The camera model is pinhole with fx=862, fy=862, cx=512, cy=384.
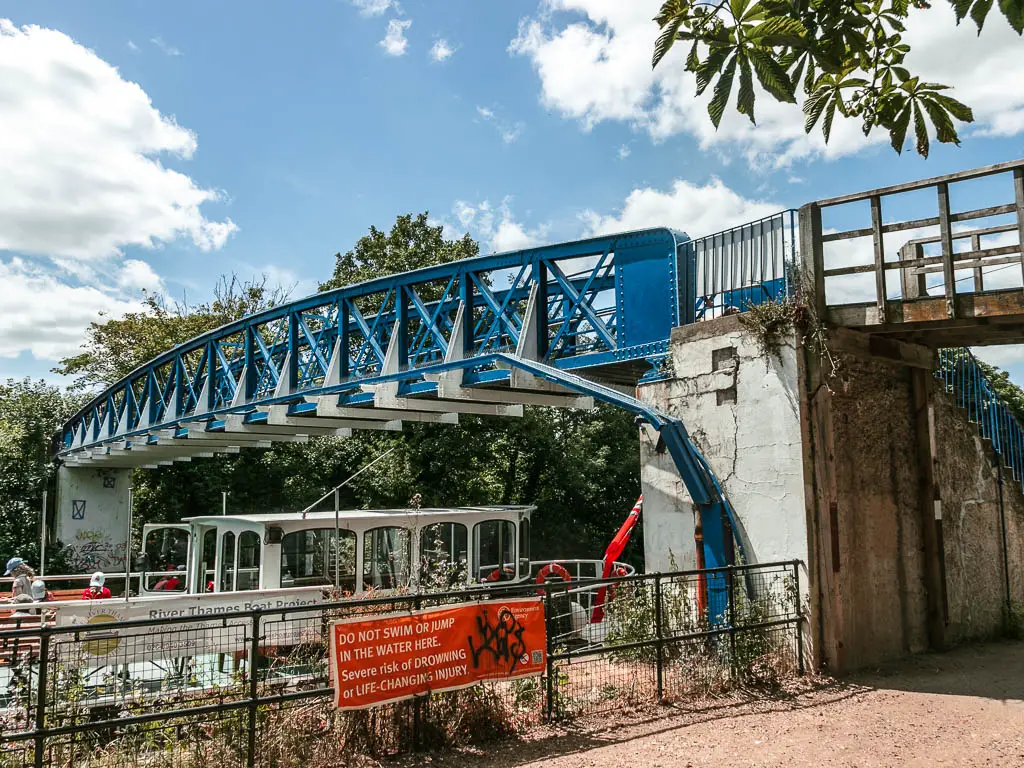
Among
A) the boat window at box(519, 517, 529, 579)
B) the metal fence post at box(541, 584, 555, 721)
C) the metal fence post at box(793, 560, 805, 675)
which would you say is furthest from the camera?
the boat window at box(519, 517, 529, 579)

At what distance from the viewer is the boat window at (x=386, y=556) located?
533 inches

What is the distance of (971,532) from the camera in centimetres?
1300

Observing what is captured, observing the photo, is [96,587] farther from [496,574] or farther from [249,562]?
[496,574]

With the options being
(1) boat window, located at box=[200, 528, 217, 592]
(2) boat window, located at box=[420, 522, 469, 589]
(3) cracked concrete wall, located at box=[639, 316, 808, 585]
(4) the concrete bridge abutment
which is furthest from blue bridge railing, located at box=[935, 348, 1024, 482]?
(1) boat window, located at box=[200, 528, 217, 592]

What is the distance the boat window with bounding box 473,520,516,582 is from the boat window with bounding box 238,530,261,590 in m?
Answer: 3.79

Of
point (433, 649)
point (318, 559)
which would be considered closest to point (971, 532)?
point (433, 649)

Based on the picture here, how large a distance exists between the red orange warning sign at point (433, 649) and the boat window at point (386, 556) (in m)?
5.33

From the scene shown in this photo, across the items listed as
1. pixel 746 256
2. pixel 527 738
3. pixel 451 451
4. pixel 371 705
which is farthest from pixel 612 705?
pixel 451 451

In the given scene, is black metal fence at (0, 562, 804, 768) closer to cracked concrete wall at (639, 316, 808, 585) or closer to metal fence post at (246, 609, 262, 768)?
metal fence post at (246, 609, 262, 768)

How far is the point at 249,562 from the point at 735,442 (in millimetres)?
7352

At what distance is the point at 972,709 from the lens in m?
8.81

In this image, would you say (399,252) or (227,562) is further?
(399,252)

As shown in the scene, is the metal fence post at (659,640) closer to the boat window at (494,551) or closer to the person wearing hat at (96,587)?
the boat window at (494,551)

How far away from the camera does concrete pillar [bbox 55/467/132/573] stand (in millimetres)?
30966
